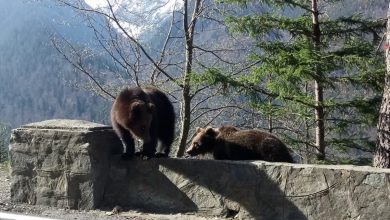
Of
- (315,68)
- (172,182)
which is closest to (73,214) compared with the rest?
(172,182)

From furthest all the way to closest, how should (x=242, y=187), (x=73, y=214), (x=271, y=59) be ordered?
1. (x=271, y=59)
2. (x=73, y=214)
3. (x=242, y=187)

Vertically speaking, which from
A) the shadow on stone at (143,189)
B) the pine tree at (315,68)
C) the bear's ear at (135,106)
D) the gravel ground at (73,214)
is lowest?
the gravel ground at (73,214)

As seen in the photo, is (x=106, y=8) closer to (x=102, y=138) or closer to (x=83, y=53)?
(x=83, y=53)

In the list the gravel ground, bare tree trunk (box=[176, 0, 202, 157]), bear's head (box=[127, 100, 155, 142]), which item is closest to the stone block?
the gravel ground

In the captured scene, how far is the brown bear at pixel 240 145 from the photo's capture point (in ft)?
25.0

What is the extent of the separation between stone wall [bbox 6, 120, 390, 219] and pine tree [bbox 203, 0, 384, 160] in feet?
14.4

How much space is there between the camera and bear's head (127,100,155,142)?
6.89 m

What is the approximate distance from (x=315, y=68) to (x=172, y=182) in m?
5.20

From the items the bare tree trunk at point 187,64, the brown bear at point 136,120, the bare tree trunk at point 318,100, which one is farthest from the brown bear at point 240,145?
the bare tree trunk at point 187,64

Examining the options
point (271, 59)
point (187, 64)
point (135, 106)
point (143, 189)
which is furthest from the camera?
point (187, 64)

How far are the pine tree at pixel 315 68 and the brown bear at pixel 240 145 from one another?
100 inches

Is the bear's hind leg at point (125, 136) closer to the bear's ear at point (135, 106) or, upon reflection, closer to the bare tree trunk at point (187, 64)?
the bear's ear at point (135, 106)

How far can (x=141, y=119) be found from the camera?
6941 millimetres

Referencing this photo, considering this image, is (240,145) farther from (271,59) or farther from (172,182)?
(271,59)
